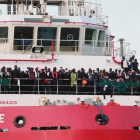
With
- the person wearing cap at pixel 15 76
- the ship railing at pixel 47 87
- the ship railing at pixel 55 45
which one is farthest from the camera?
the ship railing at pixel 55 45

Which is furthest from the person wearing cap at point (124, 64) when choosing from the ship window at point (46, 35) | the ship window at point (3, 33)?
the ship window at point (3, 33)

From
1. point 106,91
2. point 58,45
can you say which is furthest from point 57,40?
point 106,91

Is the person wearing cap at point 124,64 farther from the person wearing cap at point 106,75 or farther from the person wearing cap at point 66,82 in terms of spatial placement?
the person wearing cap at point 66,82

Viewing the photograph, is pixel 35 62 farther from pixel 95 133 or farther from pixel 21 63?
pixel 95 133

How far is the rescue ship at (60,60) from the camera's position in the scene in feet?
80.0

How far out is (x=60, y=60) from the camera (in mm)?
29203

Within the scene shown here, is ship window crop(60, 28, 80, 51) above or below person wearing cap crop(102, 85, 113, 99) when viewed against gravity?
above

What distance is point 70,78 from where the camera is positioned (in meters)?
27.3

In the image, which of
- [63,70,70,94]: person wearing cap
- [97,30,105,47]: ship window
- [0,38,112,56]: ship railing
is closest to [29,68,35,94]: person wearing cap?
[63,70,70,94]: person wearing cap

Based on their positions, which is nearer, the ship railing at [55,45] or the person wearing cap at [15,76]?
the person wearing cap at [15,76]

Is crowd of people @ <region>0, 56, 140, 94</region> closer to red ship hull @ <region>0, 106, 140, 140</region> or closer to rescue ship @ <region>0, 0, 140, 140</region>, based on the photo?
rescue ship @ <region>0, 0, 140, 140</region>

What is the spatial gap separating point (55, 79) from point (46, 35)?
394 centimetres

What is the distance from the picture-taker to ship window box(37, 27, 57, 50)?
99.5ft

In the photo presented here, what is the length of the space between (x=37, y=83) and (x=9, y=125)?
3.20m
